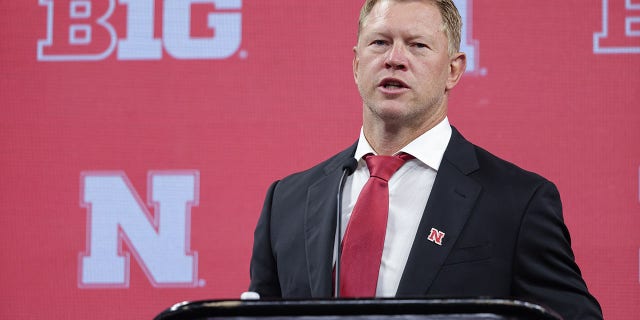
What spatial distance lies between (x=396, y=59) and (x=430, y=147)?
0.18 metres

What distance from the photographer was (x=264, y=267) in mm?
1779

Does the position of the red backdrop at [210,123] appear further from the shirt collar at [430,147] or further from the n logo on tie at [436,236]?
the n logo on tie at [436,236]

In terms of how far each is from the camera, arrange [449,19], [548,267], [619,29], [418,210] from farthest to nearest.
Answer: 1. [619,29]
2. [449,19]
3. [418,210]
4. [548,267]

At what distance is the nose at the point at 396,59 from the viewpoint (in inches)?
66.2

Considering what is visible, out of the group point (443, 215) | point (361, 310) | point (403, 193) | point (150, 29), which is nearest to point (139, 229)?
point (150, 29)

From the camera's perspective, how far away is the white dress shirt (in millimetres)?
1604

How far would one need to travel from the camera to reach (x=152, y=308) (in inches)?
104

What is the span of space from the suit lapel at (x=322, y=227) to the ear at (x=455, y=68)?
0.77 ft

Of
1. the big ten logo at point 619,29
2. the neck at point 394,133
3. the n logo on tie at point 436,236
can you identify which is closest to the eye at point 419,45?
the neck at point 394,133

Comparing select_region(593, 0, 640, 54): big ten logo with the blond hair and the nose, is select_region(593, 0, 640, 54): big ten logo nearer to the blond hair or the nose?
the blond hair

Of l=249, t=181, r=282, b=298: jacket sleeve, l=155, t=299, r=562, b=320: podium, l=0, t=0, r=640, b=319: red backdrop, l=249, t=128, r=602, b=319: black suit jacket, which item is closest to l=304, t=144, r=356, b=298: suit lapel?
l=249, t=128, r=602, b=319: black suit jacket

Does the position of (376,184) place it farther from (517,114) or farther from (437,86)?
(517,114)

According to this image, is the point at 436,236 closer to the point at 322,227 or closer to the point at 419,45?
the point at 322,227

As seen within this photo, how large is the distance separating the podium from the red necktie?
2.38 feet
